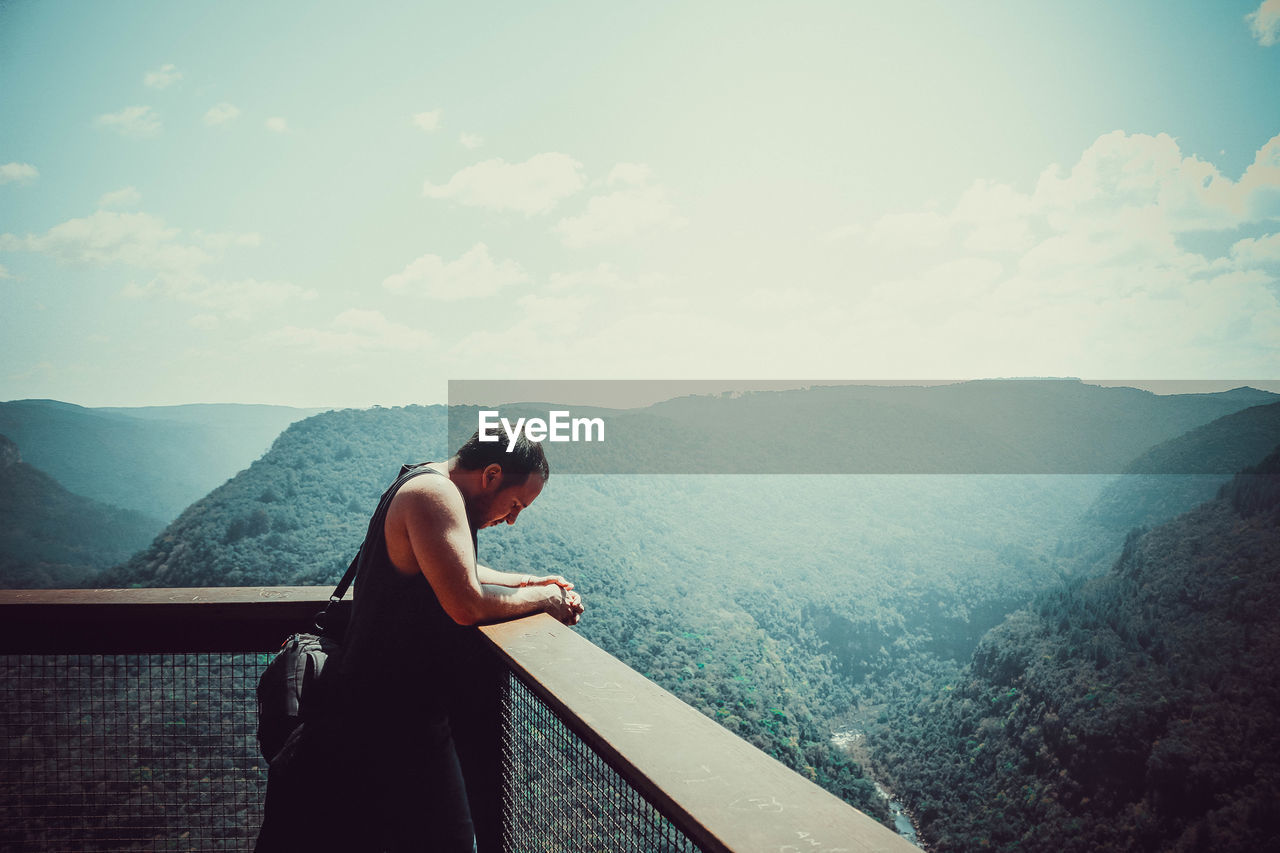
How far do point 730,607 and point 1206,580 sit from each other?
2336 centimetres

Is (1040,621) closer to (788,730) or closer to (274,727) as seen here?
(788,730)

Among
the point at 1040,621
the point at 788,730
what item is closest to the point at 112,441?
the point at 788,730

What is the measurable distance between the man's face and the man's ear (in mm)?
21

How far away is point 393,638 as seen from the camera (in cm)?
141

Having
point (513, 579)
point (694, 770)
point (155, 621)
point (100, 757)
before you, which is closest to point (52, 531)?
point (100, 757)

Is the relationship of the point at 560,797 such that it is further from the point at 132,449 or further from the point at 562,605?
the point at 132,449

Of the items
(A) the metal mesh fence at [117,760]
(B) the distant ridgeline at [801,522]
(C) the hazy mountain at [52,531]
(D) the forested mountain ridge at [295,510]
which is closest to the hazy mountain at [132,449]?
(C) the hazy mountain at [52,531]

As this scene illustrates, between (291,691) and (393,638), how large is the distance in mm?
251

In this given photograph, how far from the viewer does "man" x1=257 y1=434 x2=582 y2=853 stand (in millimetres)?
1333

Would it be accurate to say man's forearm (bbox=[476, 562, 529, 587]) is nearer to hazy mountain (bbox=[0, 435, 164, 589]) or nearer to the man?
the man

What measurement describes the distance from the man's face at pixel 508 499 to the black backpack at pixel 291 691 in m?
0.35

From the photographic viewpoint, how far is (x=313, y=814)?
4.31 feet

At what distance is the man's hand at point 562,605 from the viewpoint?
5.10 feet

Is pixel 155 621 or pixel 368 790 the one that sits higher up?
pixel 155 621
